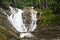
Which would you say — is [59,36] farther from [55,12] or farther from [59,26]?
[55,12]

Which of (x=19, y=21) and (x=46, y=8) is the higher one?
(x=46, y=8)

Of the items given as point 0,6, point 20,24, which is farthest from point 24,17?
point 0,6

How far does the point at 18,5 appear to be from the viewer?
57062 millimetres

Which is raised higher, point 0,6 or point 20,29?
point 0,6

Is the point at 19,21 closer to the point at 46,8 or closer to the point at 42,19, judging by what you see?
the point at 42,19

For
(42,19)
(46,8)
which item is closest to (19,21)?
(42,19)

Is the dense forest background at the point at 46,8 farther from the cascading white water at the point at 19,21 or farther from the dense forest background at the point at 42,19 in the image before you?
the cascading white water at the point at 19,21

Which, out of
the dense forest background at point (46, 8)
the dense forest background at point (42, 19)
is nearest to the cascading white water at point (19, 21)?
the dense forest background at point (42, 19)

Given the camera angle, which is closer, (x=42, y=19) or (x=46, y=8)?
(x=42, y=19)

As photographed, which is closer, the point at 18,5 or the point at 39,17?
the point at 39,17

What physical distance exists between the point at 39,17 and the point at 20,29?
5.71 metres

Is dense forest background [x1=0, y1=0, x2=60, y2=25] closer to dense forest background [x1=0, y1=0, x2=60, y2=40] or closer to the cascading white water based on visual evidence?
dense forest background [x1=0, y1=0, x2=60, y2=40]

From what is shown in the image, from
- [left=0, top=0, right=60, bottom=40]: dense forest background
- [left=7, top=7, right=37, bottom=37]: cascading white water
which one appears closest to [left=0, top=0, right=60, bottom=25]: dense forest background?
[left=0, top=0, right=60, bottom=40]: dense forest background

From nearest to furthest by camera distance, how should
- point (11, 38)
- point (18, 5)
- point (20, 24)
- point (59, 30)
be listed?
1. point (11, 38)
2. point (59, 30)
3. point (20, 24)
4. point (18, 5)
